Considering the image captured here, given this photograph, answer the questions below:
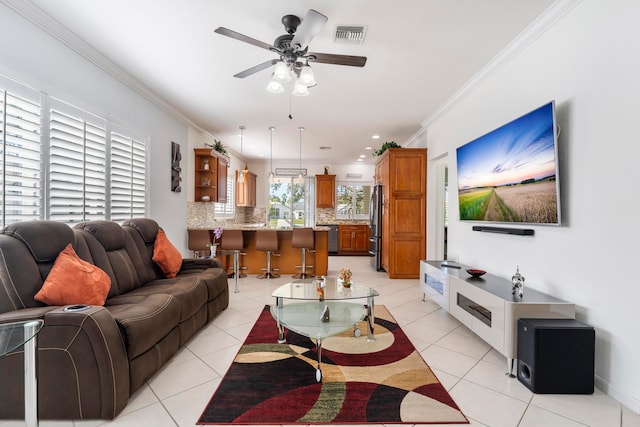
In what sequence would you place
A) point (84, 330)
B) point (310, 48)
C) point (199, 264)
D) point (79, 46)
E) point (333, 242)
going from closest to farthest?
point (84, 330) → point (79, 46) → point (310, 48) → point (199, 264) → point (333, 242)

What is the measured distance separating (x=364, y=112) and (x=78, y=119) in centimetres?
361

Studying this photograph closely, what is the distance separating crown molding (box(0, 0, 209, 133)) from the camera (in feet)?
7.68

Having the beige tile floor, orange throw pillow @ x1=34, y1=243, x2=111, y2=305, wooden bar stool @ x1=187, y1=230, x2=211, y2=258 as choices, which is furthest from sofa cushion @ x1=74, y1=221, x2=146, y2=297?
wooden bar stool @ x1=187, y1=230, x2=211, y2=258

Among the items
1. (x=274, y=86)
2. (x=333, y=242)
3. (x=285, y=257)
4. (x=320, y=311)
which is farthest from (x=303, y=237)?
(x=333, y=242)

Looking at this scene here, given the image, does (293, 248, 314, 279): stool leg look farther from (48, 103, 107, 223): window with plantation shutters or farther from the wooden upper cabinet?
the wooden upper cabinet

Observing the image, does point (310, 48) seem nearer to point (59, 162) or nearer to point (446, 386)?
point (59, 162)

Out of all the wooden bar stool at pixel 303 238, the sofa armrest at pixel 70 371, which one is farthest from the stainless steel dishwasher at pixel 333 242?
the sofa armrest at pixel 70 371

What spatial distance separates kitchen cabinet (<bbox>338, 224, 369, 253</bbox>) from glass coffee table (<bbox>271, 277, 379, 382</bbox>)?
539 cm

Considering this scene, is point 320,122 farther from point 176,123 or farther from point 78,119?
point 78,119

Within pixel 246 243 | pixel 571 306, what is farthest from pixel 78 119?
pixel 571 306

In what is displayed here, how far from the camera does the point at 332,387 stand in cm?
210

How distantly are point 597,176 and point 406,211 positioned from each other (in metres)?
3.46

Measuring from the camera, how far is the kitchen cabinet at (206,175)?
5.72 m

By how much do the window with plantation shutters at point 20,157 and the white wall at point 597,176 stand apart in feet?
13.6
